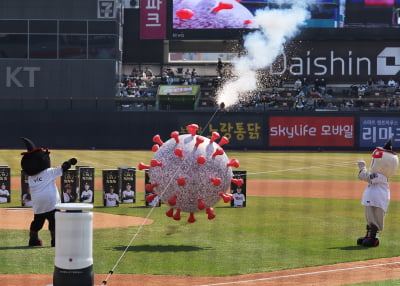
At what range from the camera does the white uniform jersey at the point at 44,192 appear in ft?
40.2

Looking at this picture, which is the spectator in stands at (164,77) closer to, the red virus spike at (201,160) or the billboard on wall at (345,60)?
the billboard on wall at (345,60)

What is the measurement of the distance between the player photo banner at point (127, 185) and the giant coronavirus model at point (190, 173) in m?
6.58

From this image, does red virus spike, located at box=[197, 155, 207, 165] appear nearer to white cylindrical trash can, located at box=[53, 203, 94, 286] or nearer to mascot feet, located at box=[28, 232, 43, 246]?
mascot feet, located at box=[28, 232, 43, 246]

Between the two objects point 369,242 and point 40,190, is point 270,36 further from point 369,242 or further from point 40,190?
point 40,190

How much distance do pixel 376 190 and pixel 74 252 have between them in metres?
6.61

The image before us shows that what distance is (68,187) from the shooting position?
18094mm

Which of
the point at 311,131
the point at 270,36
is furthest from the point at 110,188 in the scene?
the point at 270,36

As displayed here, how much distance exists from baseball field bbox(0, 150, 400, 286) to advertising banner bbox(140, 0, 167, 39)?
30.7 m

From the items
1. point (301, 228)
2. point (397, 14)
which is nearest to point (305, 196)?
point (301, 228)

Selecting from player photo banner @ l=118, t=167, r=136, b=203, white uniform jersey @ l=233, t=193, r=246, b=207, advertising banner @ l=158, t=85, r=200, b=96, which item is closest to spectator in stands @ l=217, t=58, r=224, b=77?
advertising banner @ l=158, t=85, r=200, b=96

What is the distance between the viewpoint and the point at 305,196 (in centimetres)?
2247

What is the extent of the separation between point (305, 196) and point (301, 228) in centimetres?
730

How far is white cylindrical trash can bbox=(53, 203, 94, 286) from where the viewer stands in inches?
305

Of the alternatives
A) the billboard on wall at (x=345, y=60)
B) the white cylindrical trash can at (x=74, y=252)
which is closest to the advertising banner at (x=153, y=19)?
the billboard on wall at (x=345, y=60)
